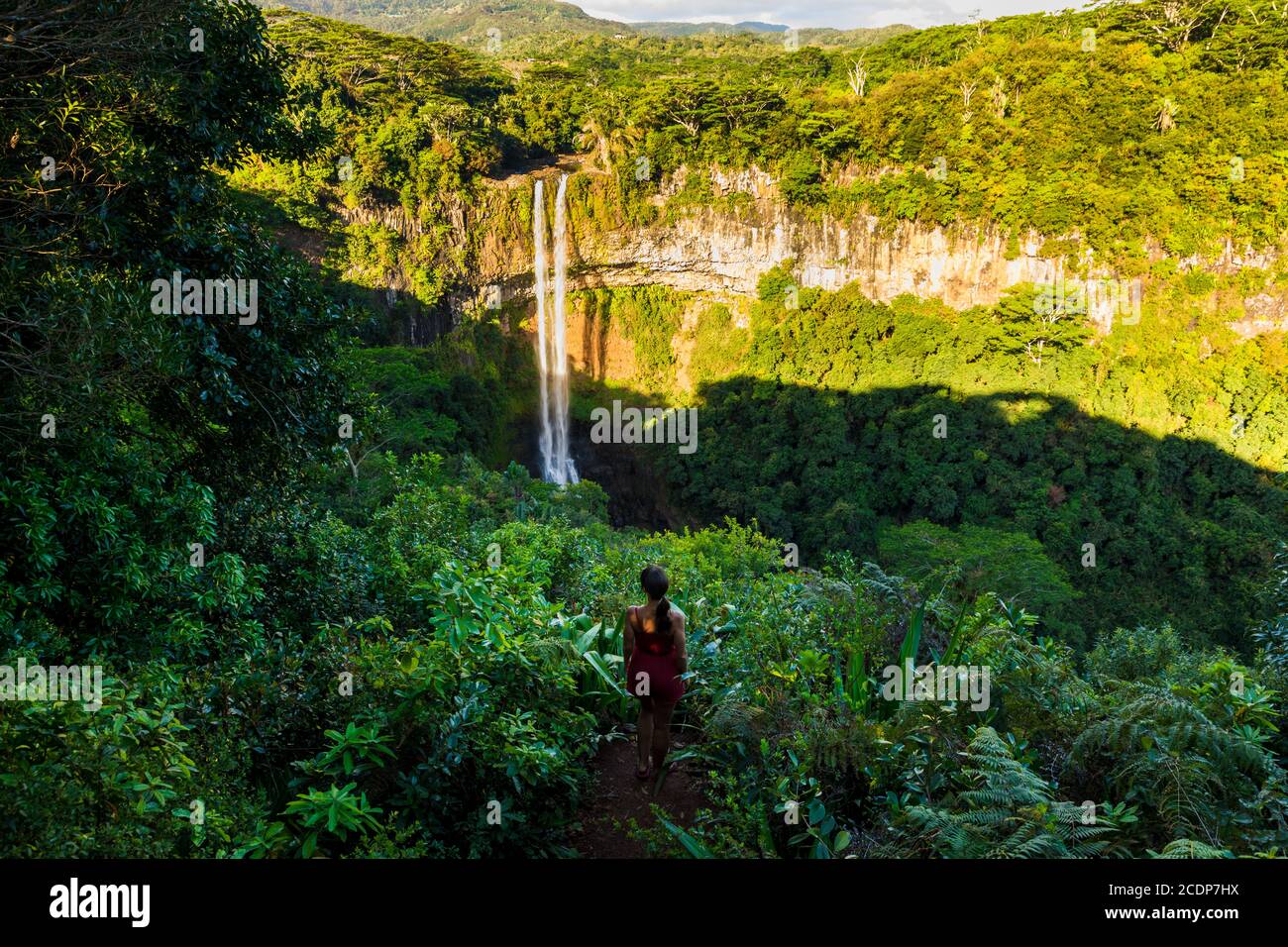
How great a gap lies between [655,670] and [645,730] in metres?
0.33

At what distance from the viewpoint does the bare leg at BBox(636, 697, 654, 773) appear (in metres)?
4.27

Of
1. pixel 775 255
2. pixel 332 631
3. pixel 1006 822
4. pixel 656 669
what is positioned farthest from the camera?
pixel 775 255

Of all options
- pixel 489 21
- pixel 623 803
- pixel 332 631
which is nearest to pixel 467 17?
pixel 489 21

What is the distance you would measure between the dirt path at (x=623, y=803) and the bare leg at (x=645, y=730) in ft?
0.35

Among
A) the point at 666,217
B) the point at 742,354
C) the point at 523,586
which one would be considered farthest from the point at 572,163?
the point at 523,586

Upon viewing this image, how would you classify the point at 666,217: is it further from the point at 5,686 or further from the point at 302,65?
the point at 5,686

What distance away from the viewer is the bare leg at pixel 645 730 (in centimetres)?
427

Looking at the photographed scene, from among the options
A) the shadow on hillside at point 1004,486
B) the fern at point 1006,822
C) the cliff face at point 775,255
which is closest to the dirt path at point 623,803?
the fern at point 1006,822

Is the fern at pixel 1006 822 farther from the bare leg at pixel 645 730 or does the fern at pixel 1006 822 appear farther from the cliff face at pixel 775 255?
the cliff face at pixel 775 255

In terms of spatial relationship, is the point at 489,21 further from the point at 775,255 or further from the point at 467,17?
the point at 775,255

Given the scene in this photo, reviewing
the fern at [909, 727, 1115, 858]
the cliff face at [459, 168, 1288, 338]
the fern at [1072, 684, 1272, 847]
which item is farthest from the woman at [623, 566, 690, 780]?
the cliff face at [459, 168, 1288, 338]

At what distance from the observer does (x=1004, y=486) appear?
23.5m

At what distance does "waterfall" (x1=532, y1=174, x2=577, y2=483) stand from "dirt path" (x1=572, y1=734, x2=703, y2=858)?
26.0 m
